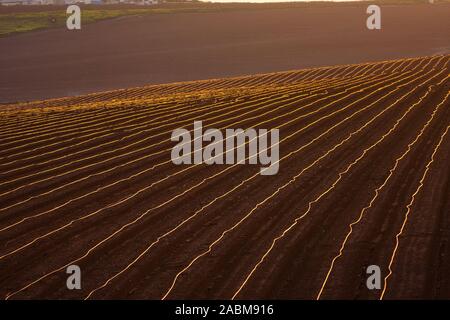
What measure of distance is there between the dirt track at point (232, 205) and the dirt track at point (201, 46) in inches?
698

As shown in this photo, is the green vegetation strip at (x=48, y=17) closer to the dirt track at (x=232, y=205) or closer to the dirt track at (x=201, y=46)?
the dirt track at (x=201, y=46)

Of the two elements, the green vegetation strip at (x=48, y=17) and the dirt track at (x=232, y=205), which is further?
the green vegetation strip at (x=48, y=17)

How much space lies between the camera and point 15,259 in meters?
9.79

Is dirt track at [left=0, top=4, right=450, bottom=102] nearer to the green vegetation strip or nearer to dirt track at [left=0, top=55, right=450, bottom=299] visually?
the green vegetation strip

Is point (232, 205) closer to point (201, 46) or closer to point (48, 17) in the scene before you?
point (201, 46)

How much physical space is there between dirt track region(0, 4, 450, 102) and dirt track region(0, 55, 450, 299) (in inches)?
698

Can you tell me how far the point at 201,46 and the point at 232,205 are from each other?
3504cm

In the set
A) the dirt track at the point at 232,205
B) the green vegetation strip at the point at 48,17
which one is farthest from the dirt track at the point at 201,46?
the dirt track at the point at 232,205

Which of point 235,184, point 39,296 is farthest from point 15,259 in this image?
point 235,184

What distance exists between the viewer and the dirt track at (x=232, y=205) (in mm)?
8906

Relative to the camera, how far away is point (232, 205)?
11.8 metres

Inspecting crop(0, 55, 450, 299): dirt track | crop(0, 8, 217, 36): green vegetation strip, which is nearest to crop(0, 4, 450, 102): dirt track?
crop(0, 8, 217, 36): green vegetation strip

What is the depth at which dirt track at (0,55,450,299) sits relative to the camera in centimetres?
891
